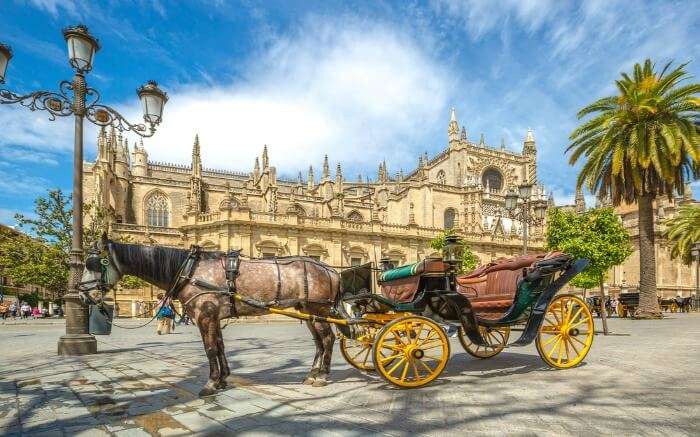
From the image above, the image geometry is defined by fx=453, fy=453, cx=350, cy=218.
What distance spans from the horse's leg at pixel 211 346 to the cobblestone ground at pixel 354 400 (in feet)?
0.73

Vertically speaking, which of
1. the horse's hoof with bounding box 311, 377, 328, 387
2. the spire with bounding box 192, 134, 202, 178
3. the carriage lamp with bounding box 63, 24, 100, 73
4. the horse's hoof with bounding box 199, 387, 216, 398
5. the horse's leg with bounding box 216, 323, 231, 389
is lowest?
the horse's hoof with bounding box 311, 377, 328, 387

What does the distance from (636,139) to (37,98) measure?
20120 mm

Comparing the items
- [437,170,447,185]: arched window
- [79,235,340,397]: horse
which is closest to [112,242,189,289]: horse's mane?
[79,235,340,397]: horse

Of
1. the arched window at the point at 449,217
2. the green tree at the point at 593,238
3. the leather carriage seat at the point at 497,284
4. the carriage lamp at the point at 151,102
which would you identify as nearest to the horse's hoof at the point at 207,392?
the leather carriage seat at the point at 497,284

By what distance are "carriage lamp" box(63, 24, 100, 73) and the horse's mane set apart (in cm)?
546

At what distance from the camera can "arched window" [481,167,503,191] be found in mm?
57375

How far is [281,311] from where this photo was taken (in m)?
5.50

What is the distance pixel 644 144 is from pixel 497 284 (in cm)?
1552

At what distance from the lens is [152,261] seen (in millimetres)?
5523

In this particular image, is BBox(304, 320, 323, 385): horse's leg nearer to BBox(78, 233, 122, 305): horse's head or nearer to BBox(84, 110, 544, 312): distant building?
BBox(78, 233, 122, 305): horse's head

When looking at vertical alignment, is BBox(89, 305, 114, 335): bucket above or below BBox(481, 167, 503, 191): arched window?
below

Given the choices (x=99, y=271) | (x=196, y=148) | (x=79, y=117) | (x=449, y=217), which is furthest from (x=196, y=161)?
(x=99, y=271)

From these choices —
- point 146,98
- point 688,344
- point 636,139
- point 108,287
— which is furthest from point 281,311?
point 636,139

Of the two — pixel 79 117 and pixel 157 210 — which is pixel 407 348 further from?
pixel 157 210
